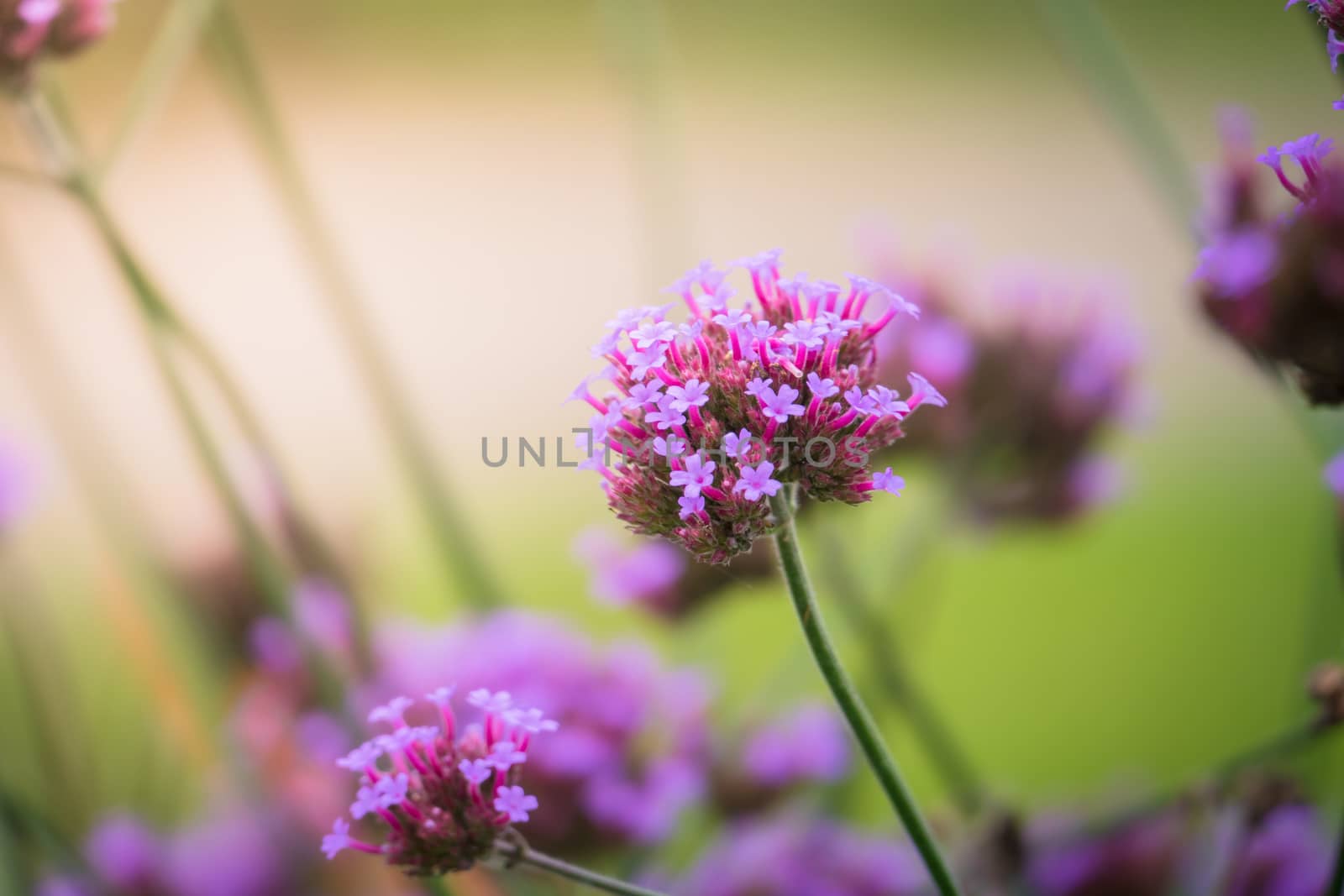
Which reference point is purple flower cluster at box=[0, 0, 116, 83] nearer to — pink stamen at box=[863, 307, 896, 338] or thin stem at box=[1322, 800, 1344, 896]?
pink stamen at box=[863, 307, 896, 338]

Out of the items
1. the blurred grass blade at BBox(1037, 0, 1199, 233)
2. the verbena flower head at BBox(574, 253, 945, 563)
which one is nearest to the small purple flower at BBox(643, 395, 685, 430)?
the verbena flower head at BBox(574, 253, 945, 563)

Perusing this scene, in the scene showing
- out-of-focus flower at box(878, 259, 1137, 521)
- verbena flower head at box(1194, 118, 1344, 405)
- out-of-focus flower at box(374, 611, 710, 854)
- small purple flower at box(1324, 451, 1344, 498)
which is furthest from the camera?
out-of-focus flower at box(878, 259, 1137, 521)

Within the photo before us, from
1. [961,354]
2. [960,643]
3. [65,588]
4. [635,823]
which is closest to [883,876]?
[635,823]

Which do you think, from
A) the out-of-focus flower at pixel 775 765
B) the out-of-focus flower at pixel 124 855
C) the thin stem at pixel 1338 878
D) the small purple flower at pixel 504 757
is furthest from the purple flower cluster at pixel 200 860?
the thin stem at pixel 1338 878

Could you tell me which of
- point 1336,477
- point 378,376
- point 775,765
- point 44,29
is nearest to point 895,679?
point 775,765

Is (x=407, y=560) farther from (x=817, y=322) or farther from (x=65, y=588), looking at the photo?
(x=817, y=322)

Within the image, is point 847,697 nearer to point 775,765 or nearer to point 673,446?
point 673,446
